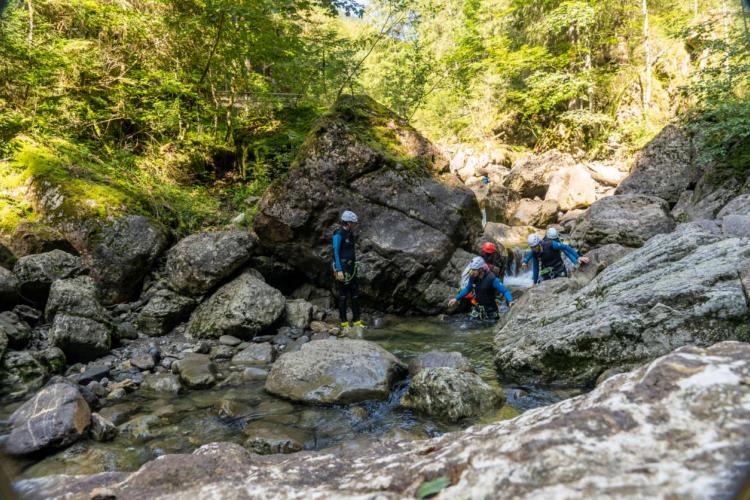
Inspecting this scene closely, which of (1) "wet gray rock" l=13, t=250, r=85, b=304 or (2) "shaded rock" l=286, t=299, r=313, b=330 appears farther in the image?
(2) "shaded rock" l=286, t=299, r=313, b=330

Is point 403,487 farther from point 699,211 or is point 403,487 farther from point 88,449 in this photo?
point 699,211

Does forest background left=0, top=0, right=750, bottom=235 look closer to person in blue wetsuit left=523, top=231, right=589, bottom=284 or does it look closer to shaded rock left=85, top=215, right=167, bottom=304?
shaded rock left=85, top=215, right=167, bottom=304

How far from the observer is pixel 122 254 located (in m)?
8.74

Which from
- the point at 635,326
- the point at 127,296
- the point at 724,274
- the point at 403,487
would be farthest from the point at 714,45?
the point at 127,296

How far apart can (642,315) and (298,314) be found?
6441 millimetres

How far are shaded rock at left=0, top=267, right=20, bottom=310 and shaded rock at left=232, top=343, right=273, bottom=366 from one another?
3.88 meters

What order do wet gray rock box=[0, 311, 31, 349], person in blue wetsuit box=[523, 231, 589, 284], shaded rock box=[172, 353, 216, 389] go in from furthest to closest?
person in blue wetsuit box=[523, 231, 589, 284] → wet gray rock box=[0, 311, 31, 349] → shaded rock box=[172, 353, 216, 389]

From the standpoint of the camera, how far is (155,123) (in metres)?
12.4

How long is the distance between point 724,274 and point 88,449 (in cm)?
730

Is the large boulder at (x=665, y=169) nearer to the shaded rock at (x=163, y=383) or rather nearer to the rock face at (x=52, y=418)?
the shaded rock at (x=163, y=383)

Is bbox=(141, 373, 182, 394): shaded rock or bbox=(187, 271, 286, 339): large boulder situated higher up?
bbox=(187, 271, 286, 339): large boulder

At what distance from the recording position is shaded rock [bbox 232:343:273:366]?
7352 mm

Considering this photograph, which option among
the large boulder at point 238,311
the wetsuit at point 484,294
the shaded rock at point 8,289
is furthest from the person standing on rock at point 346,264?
the shaded rock at point 8,289

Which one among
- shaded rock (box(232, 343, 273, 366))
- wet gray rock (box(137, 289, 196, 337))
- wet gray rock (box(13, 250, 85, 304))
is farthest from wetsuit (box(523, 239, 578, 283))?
wet gray rock (box(13, 250, 85, 304))
